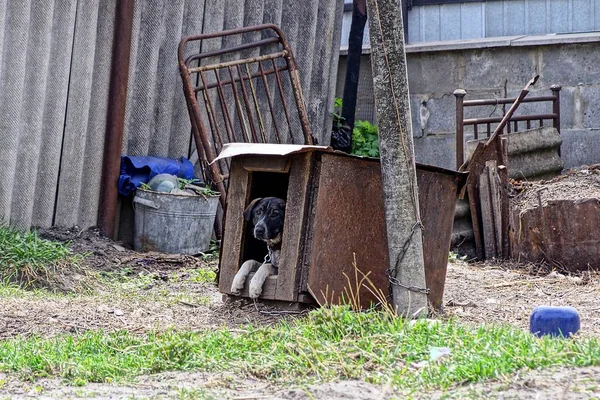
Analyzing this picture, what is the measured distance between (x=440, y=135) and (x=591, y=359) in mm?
7434

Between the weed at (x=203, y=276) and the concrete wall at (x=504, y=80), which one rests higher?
the concrete wall at (x=504, y=80)

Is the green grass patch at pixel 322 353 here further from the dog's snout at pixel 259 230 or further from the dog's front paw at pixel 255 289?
the dog's snout at pixel 259 230

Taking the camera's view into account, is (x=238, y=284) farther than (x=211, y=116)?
No

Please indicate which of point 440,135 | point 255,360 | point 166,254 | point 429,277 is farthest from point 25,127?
point 440,135

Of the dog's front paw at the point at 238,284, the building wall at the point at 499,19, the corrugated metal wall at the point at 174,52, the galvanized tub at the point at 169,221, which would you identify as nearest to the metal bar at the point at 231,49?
the corrugated metal wall at the point at 174,52

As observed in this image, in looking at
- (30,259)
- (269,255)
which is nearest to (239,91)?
(30,259)

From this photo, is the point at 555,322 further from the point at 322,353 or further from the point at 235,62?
the point at 235,62

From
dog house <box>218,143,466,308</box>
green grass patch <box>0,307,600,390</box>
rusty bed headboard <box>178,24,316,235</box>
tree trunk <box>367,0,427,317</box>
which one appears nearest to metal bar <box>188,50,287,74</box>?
rusty bed headboard <box>178,24,316,235</box>

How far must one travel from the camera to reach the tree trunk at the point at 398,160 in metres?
5.36

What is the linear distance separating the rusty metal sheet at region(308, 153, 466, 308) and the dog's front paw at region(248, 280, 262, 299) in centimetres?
34

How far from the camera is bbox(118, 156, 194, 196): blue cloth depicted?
8.44m

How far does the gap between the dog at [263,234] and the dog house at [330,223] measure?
7cm

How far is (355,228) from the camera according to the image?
5660 mm

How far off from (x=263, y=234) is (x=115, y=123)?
316 cm
